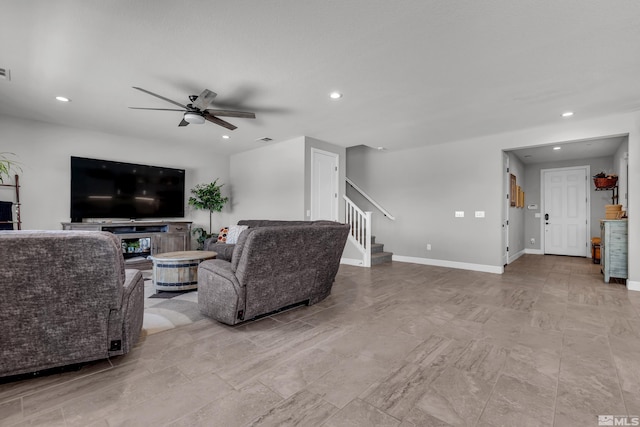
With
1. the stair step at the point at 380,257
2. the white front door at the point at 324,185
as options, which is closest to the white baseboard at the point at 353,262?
the stair step at the point at 380,257

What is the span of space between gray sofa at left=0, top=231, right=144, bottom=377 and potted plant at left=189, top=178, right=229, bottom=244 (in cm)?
468

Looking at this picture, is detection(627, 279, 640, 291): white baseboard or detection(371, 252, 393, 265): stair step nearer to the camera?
detection(627, 279, 640, 291): white baseboard

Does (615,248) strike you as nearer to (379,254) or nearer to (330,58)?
(379,254)

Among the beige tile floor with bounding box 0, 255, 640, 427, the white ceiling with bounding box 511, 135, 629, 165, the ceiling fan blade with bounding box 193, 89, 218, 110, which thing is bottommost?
the beige tile floor with bounding box 0, 255, 640, 427

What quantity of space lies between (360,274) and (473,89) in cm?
313

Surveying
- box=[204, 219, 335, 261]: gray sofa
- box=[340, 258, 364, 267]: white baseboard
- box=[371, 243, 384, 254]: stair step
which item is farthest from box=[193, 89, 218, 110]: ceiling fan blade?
box=[371, 243, 384, 254]: stair step

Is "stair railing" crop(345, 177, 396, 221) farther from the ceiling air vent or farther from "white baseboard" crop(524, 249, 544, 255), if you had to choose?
the ceiling air vent

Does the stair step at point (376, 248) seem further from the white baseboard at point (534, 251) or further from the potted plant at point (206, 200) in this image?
the white baseboard at point (534, 251)

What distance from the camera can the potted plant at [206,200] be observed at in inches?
251

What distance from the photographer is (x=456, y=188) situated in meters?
5.85

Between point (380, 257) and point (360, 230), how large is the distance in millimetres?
694

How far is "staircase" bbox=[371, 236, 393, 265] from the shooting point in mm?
6061

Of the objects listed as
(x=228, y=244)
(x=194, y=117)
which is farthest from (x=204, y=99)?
(x=228, y=244)

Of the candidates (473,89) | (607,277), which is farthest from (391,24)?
(607,277)
